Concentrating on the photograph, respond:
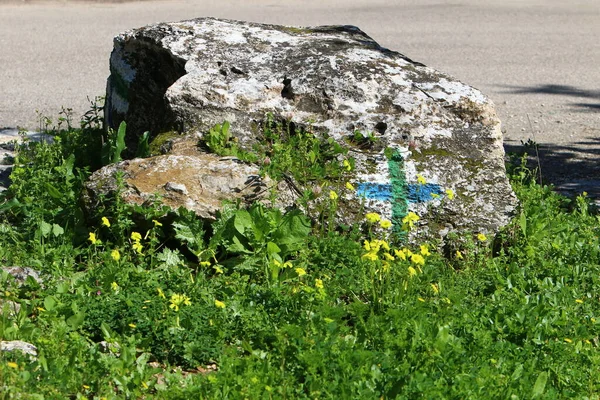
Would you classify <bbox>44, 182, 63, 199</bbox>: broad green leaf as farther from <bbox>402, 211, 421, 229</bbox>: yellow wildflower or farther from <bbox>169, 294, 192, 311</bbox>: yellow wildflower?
<bbox>402, 211, 421, 229</bbox>: yellow wildflower

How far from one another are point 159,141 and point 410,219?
1560 mm

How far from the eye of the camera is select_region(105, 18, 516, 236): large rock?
4629 mm

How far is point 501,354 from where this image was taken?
3383mm

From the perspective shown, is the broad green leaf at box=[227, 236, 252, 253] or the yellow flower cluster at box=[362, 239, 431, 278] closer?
the yellow flower cluster at box=[362, 239, 431, 278]

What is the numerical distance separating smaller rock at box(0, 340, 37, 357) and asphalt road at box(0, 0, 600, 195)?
4.31 m

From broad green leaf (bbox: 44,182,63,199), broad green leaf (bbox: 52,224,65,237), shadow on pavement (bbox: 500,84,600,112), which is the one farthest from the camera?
shadow on pavement (bbox: 500,84,600,112)

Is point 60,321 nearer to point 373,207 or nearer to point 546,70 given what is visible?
point 373,207

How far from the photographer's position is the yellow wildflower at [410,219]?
13.6ft

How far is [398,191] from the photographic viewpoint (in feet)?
15.1

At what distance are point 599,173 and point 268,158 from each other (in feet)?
10.6

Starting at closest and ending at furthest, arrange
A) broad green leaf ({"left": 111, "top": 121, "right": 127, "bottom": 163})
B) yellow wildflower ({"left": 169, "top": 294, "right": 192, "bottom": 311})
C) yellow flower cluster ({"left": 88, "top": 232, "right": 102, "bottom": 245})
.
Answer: yellow wildflower ({"left": 169, "top": 294, "right": 192, "bottom": 311}) < yellow flower cluster ({"left": 88, "top": 232, "right": 102, "bottom": 245}) < broad green leaf ({"left": 111, "top": 121, "right": 127, "bottom": 163})

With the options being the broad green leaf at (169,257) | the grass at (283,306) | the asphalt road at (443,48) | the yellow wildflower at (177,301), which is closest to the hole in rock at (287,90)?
the grass at (283,306)

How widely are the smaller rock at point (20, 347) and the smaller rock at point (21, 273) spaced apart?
0.71m

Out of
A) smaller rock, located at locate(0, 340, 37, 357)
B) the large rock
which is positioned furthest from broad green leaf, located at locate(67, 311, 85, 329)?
the large rock
